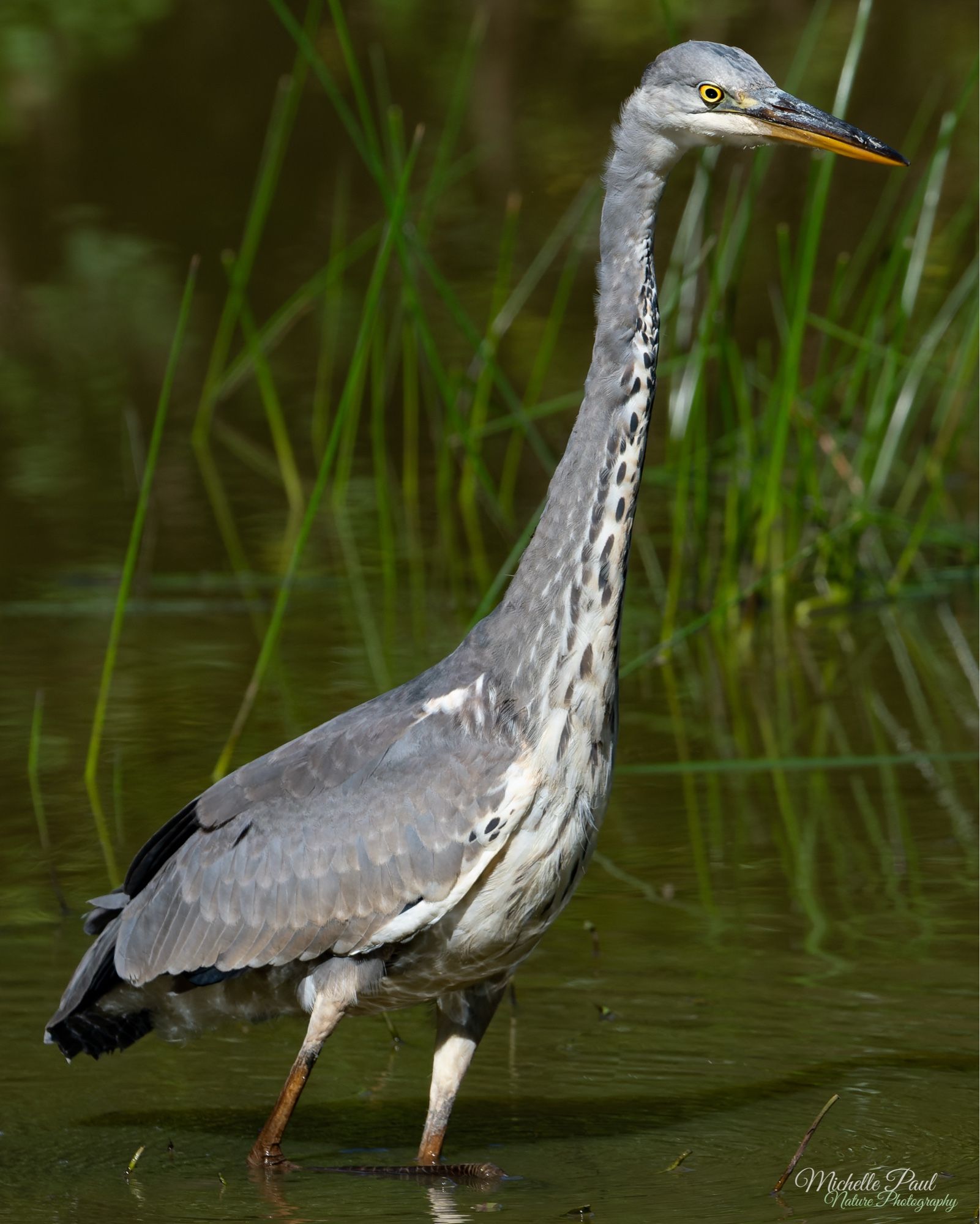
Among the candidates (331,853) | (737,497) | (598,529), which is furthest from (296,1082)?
(737,497)

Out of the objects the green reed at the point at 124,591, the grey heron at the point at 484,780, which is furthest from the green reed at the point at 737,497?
the grey heron at the point at 484,780

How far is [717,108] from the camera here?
16.3ft

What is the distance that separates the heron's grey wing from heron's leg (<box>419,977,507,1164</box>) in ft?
1.35

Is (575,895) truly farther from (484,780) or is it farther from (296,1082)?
(484,780)

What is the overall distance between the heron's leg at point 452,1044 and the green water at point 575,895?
0.18m

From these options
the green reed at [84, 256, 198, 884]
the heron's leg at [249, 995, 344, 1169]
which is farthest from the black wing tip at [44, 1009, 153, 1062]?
the green reed at [84, 256, 198, 884]

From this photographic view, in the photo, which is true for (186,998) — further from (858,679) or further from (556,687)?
(858,679)

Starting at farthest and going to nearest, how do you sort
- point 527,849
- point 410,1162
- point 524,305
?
point 524,305 < point 410,1162 < point 527,849

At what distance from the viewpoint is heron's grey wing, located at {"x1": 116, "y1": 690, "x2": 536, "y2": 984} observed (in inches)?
191

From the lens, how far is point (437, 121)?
19.9 m

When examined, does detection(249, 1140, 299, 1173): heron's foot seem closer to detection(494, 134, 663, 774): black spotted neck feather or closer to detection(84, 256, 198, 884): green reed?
detection(494, 134, 663, 774): black spotted neck feather

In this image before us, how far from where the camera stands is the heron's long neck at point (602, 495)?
4855 millimetres

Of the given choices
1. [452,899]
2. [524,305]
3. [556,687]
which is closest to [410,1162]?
[452,899]

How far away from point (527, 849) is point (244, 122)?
18.5 meters
